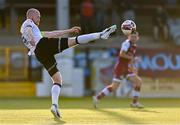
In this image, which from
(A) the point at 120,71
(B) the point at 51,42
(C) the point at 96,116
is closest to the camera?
(B) the point at 51,42

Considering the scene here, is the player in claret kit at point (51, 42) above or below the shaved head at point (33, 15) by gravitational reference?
below

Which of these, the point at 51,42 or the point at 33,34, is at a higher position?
the point at 33,34

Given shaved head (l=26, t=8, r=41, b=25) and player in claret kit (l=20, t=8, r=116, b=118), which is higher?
shaved head (l=26, t=8, r=41, b=25)

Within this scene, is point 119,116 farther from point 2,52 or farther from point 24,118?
point 2,52

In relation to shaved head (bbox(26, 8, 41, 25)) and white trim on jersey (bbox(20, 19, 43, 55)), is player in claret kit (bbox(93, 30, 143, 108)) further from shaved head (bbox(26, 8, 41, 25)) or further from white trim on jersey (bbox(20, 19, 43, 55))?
white trim on jersey (bbox(20, 19, 43, 55))

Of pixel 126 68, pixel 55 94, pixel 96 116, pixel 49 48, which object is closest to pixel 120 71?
pixel 126 68

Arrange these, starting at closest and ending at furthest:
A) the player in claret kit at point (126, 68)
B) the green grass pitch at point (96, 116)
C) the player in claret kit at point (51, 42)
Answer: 1. the green grass pitch at point (96, 116)
2. the player in claret kit at point (51, 42)
3. the player in claret kit at point (126, 68)

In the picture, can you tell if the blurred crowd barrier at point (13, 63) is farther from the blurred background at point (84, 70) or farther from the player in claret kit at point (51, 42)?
the player in claret kit at point (51, 42)

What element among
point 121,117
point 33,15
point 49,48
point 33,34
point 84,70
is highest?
point 33,15

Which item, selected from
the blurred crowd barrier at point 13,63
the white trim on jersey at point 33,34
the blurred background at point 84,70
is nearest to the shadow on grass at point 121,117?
the white trim on jersey at point 33,34

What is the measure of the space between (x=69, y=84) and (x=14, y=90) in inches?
71.7

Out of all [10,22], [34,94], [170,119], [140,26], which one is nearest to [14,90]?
[34,94]

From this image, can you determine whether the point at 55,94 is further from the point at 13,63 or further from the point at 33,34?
the point at 13,63

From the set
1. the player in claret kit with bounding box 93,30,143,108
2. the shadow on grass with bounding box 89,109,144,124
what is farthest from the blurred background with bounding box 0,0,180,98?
the shadow on grass with bounding box 89,109,144,124
